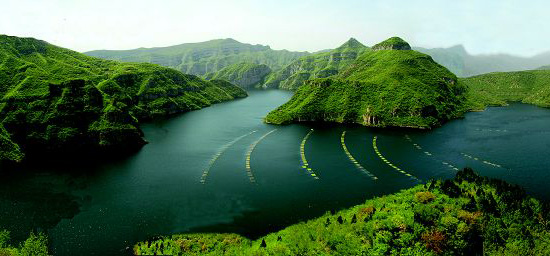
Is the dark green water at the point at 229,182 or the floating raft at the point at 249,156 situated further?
the floating raft at the point at 249,156

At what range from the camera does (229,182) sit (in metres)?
108

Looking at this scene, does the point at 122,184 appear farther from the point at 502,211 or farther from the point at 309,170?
the point at 502,211

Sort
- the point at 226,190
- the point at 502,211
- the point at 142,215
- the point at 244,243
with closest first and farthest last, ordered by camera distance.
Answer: the point at 502,211 < the point at 244,243 < the point at 142,215 < the point at 226,190

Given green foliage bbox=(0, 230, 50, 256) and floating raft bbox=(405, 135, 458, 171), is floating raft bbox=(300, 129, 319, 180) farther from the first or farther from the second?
green foliage bbox=(0, 230, 50, 256)

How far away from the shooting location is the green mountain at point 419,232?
199ft

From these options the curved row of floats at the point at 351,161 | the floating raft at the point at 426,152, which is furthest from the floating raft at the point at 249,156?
the floating raft at the point at 426,152

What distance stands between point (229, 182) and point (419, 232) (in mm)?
62464

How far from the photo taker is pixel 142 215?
284 feet

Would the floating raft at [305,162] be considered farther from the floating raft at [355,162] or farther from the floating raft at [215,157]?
the floating raft at [215,157]

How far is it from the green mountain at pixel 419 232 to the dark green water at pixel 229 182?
25.3 ft

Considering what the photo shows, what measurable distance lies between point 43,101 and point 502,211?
7577 inches

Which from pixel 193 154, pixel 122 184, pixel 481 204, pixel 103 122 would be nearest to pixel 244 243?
pixel 481 204

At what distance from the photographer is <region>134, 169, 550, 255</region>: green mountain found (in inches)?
2386

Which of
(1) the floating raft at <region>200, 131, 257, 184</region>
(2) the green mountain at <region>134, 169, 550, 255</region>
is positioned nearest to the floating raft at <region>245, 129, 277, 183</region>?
(1) the floating raft at <region>200, 131, 257, 184</region>
